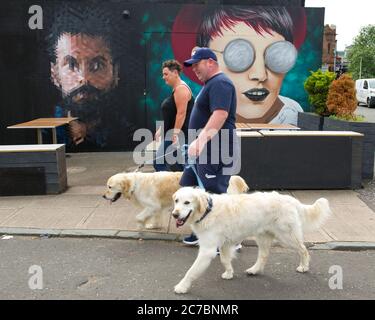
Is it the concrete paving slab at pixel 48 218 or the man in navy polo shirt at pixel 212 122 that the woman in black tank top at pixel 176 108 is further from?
the concrete paving slab at pixel 48 218

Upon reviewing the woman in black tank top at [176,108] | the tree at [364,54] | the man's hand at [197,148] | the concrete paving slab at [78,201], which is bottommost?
the concrete paving slab at [78,201]

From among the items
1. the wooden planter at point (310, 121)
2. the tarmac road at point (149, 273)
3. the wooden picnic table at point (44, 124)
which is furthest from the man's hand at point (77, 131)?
the tarmac road at point (149, 273)

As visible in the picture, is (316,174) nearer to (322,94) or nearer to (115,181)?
(322,94)

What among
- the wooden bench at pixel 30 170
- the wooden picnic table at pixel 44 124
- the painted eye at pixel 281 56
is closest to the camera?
the wooden bench at pixel 30 170

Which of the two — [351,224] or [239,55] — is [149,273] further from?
[239,55]

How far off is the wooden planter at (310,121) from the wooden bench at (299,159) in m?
2.34

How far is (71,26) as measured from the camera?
35.9 ft

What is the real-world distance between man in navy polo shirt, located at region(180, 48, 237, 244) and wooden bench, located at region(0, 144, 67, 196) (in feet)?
11.6

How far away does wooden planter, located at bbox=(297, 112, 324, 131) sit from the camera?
973cm

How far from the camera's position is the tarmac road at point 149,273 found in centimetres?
400

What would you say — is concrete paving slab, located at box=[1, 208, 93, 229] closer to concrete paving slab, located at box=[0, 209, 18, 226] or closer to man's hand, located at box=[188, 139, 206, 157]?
concrete paving slab, located at box=[0, 209, 18, 226]

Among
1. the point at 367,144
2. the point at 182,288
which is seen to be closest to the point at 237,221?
the point at 182,288

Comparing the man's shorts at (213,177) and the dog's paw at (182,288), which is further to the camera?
the man's shorts at (213,177)

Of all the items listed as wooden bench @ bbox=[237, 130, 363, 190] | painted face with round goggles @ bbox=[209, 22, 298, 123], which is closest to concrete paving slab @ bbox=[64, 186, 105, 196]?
wooden bench @ bbox=[237, 130, 363, 190]
